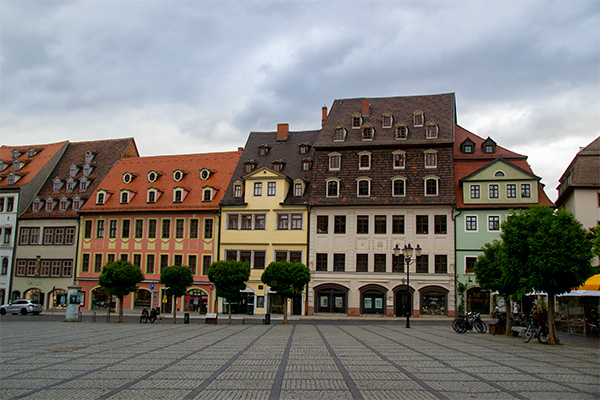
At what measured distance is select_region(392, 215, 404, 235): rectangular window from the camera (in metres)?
48.0

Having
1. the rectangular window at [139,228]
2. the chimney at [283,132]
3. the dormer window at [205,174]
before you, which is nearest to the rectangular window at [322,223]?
the chimney at [283,132]

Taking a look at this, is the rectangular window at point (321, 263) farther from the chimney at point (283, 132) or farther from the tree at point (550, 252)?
the tree at point (550, 252)

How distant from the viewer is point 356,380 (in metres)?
13.2

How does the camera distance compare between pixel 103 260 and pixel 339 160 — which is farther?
pixel 103 260

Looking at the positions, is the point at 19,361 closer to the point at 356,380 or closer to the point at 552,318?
the point at 356,380

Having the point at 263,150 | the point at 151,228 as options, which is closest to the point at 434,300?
the point at 263,150

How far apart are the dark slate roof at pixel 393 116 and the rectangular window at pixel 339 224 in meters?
6.86

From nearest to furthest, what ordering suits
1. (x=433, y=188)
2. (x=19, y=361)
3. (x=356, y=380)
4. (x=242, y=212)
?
1. (x=356, y=380)
2. (x=19, y=361)
3. (x=433, y=188)
4. (x=242, y=212)

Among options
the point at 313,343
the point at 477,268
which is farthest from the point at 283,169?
the point at 313,343

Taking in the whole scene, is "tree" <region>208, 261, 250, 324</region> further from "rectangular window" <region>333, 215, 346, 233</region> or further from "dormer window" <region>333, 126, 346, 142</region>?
"dormer window" <region>333, 126, 346, 142</region>

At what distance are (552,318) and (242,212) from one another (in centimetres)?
3203

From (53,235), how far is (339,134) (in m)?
31.3

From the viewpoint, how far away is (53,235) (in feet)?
188

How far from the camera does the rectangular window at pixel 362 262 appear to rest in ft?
158
